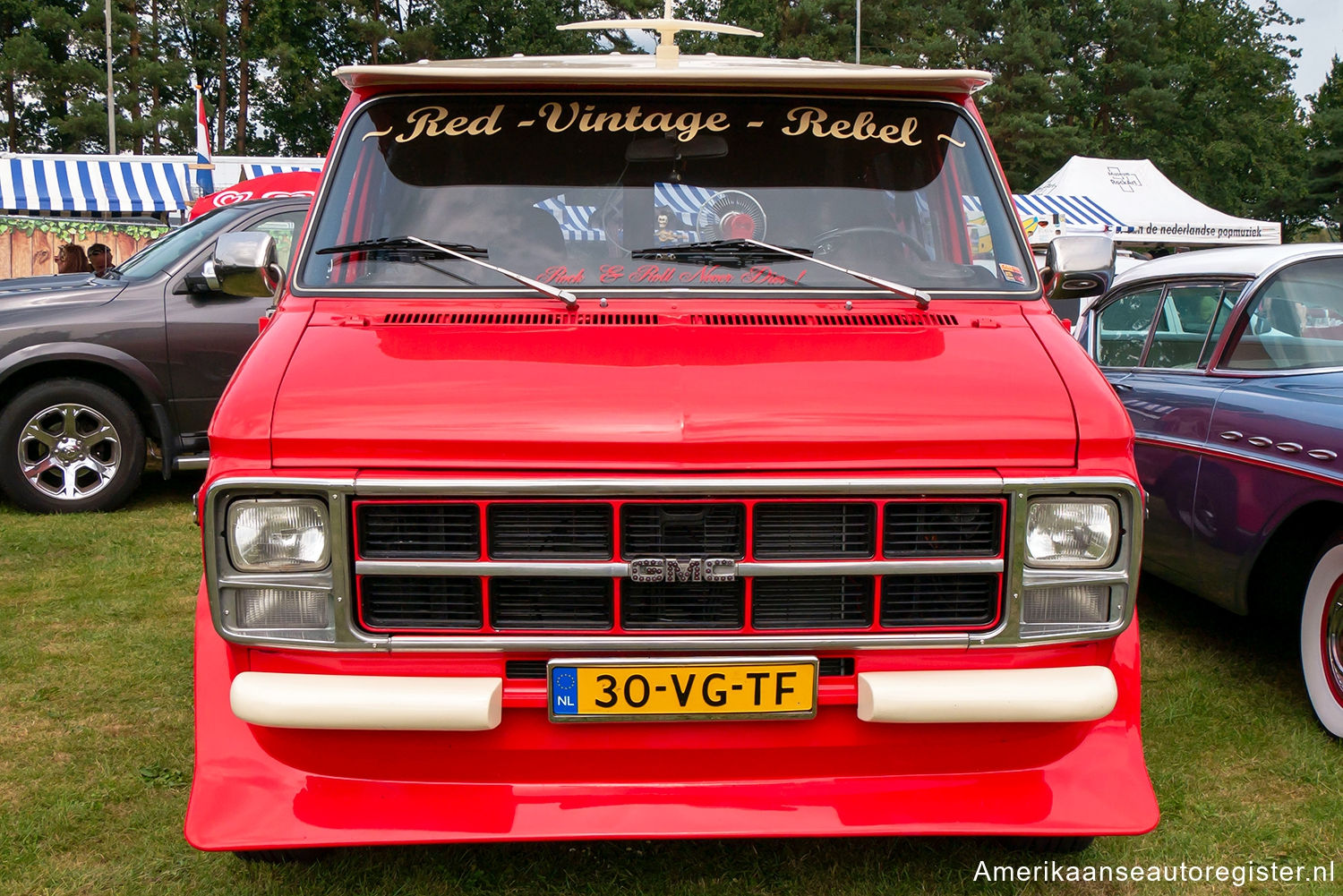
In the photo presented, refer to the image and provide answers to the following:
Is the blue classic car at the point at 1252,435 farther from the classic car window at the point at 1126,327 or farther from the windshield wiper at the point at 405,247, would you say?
the windshield wiper at the point at 405,247

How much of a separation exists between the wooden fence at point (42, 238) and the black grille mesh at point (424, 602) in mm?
19446

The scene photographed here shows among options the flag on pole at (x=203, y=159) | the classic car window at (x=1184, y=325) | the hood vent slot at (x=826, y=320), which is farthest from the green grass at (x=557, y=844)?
the flag on pole at (x=203, y=159)

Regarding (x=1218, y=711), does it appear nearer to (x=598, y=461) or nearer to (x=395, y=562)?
(x=598, y=461)

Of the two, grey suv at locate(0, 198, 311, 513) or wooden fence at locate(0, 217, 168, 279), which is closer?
grey suv at locate(0, 198, 311, 513)

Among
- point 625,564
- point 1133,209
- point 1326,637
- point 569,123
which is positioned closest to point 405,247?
point 569,123

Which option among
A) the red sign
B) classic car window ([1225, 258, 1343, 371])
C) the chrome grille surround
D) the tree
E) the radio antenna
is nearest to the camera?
the chrome grille surround

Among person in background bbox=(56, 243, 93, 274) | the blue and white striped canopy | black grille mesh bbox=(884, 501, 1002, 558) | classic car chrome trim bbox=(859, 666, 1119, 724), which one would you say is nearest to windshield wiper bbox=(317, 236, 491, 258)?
black grille mesh bbox=(884, 501, 1002, 558)

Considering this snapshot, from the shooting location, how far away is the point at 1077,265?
3.51 meters

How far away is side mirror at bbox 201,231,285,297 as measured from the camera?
3506mm

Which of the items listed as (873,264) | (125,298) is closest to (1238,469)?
(873,264)

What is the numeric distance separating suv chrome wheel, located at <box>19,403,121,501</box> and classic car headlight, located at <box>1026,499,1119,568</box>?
6654 millimetres

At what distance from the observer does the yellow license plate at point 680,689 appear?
237 cm

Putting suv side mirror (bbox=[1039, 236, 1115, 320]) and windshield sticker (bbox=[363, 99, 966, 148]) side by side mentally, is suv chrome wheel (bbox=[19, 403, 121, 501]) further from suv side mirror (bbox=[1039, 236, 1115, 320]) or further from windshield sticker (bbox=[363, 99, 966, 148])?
suv side mirror (bbox=[1039, 236, 1115, 320])

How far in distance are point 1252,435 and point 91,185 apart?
26.9 metres
